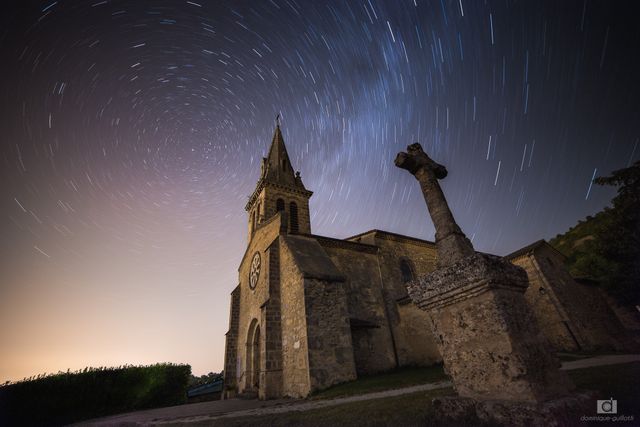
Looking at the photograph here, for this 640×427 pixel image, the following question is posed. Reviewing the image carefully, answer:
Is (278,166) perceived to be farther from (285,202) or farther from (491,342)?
(491,342)

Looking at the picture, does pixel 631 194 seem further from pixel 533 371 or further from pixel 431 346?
pixel 533 371

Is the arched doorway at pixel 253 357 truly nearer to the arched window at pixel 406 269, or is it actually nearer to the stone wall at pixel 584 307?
the arched window at pixel 406 269

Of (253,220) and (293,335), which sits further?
(253,220)

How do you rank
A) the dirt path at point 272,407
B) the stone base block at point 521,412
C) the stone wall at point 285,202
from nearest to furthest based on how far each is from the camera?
the stone base block at point 521,412, the dirt path at point 272,407, the stone wall at point 285,202

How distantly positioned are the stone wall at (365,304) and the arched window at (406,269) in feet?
8.08

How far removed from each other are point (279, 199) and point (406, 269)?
38.3ft

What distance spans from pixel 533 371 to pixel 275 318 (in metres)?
11.4

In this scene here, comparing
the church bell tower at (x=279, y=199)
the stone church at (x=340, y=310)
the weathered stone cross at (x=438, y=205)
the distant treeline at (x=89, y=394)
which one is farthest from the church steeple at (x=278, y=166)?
the weathered stone cross at (x=438, y=205)

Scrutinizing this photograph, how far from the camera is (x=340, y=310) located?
11281 millimetres

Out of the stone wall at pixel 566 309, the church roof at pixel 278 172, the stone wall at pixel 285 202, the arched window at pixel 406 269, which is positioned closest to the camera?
the stone wall at pixel 566 309

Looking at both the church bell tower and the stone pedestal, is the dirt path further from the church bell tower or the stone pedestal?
the church bell tower

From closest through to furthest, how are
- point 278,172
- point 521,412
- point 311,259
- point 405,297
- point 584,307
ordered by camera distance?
point 521,412
point 311,259
point 405,297
point 584,307
point 278,172

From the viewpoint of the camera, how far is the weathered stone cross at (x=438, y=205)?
11.8ft

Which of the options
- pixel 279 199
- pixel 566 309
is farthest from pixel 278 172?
pixel 566 309
